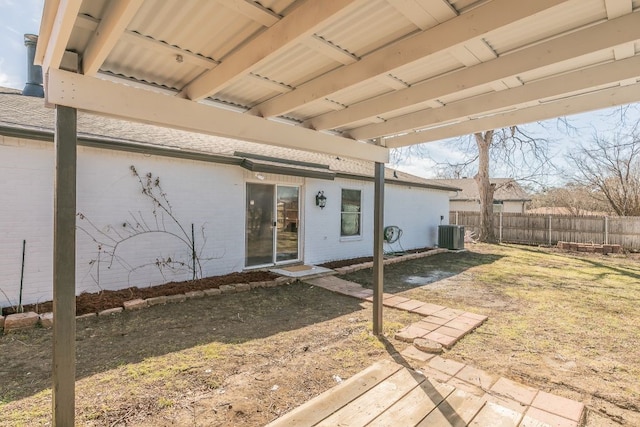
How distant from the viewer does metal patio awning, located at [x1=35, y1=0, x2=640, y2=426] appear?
6.28ft

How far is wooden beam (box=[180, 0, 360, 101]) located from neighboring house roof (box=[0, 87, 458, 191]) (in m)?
3.72

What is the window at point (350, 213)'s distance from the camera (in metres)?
10.2

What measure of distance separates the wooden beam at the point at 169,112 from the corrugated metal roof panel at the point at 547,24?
1987 mm

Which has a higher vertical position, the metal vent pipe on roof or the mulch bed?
the metal vent pipe on roof

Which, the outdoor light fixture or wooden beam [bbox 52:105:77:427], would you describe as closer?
wooden beam [bbox 52:105:77:427]

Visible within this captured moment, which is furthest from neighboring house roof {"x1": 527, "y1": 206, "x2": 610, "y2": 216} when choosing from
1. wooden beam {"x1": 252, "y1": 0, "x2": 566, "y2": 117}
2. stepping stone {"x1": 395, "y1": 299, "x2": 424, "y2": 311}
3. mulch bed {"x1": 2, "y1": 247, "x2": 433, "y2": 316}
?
wooden beam {"x1": 252, "y1": 0, "x2": 566, "y2": 117}

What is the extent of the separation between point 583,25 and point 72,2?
2.82 m

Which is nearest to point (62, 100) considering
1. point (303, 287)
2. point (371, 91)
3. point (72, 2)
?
point (72, 2)

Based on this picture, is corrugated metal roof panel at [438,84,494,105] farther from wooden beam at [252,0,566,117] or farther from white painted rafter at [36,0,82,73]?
white painted rafter at [36,0,82,73]

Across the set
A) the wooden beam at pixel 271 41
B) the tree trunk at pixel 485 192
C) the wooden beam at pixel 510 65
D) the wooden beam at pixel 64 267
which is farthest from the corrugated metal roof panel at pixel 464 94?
the tree trunk at pixel 485 192

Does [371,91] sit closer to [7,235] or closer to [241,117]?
[241,117]

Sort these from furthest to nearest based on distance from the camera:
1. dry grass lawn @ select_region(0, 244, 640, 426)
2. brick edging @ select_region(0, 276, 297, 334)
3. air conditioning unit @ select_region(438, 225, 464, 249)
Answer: air conditioning unit @ select_region(438, 225, 464, 249)
brick edging @ select_region(0, 276, 297, 334)
dry grass lawn @ select_region(0, 244, 640, 426)

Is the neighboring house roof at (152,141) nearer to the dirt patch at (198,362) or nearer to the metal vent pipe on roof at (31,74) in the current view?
the metal vent pipe on roof at (31,74)

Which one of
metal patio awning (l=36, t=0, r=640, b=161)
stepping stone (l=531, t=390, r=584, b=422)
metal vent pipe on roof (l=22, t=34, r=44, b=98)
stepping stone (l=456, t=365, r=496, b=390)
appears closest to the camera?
metal patio awning (l=36, t=0, r=640, b=161)
